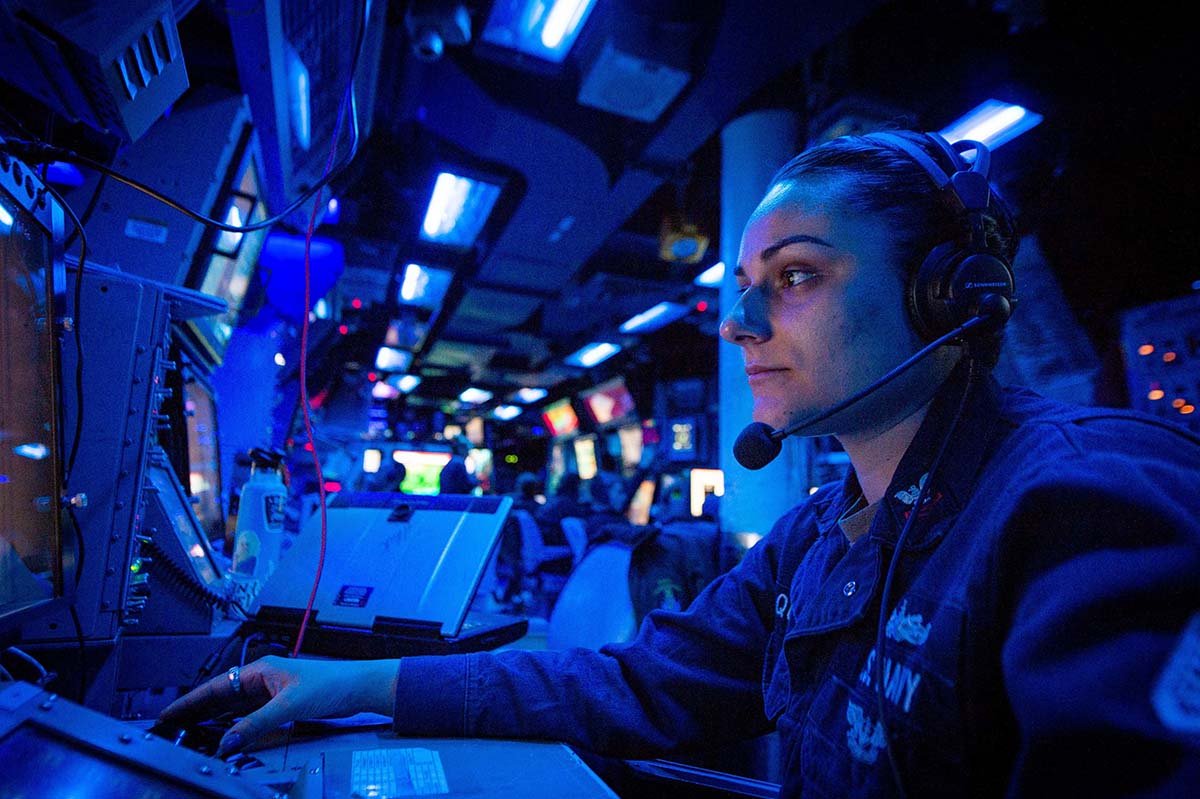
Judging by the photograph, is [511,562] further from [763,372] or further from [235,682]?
[763,372]

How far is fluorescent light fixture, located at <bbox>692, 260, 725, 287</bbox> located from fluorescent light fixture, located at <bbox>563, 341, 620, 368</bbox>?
8.60 ft

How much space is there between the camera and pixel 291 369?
641cm

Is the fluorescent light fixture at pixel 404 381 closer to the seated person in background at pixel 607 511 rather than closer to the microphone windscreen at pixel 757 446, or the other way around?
the seated person in background at pixel 607 511

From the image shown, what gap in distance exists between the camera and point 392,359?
10094 mm

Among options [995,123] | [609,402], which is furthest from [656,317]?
[995,123]

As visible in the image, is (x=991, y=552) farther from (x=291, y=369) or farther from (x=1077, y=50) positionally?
(x=291, y=369)

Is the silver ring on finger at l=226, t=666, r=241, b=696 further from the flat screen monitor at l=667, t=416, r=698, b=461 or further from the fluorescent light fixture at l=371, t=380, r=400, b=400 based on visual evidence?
the fluorescent light fixture at l=371, t=380, r=400, b=400

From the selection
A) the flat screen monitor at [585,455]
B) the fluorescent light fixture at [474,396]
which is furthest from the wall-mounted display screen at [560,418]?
the fluorescent light fixture at [474,396]

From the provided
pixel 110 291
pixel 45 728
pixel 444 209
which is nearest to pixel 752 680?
pixel 45 728

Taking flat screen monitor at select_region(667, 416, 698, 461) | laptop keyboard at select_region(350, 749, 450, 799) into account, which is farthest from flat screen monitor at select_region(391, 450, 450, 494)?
laptop keyboard at select_region(350, 749, 450, 799)

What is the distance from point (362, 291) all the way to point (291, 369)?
1.17 metres

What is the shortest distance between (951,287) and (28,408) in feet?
4.39

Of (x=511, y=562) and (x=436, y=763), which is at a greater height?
(x=436, y=763)

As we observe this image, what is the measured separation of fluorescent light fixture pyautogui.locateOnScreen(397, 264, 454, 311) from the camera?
6.07 metres
